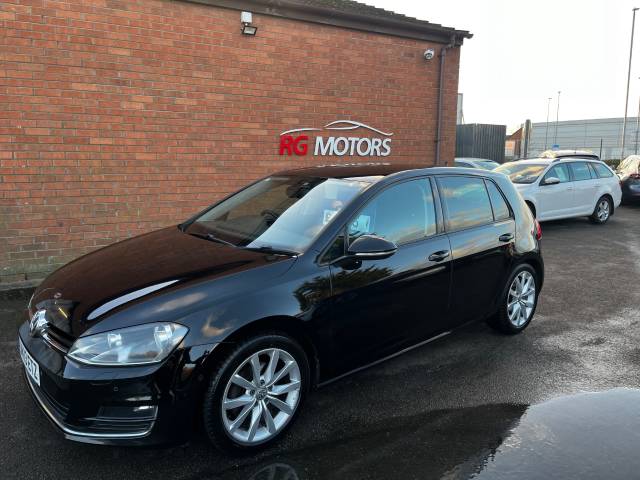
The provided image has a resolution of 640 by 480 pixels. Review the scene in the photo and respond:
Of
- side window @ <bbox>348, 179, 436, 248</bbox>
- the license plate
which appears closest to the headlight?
the license plate

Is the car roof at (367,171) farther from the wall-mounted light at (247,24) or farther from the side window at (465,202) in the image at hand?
the wall-mounted light at (247,24)

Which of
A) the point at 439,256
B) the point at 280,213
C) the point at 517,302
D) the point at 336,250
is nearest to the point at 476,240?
the point at 439,256

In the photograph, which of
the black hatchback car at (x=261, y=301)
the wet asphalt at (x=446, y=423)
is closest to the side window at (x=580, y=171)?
the wet asphalt at (x=446, y=423)

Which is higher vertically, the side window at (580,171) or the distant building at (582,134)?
the distant building at (582,134)

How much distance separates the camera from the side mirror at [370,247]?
9.97ft

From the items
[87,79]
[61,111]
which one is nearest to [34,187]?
[61,111]

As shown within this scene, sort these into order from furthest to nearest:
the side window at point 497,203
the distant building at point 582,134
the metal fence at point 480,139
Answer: the distant building at point 582,134
the metal fence at point 480,139
the side window at point 497,203

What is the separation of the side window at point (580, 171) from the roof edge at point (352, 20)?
14.0 feet

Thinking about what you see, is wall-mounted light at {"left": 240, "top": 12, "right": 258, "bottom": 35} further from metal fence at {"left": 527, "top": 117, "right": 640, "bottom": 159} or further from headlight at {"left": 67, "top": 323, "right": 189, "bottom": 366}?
metal fence at {"left": 527, "top": 117, "right": 640, "bottom": 159}

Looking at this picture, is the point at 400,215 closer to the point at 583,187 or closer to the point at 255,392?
the point at 255,392

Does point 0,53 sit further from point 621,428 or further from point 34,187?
point 621,428

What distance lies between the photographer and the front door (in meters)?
3.12

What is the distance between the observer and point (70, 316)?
8.76ft

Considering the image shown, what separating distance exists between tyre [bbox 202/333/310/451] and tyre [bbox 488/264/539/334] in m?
2.31
